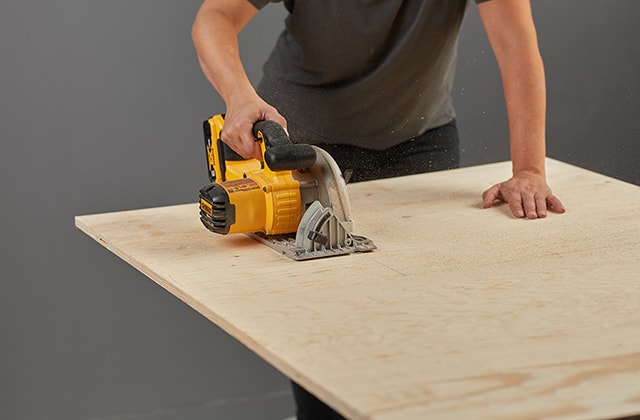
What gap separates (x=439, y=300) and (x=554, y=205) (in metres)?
0.68

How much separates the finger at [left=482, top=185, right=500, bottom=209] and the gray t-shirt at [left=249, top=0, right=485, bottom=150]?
48 centimetres

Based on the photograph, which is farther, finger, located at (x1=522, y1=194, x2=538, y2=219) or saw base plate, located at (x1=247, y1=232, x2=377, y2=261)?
finger, located at (x1=522, y1=194, x2=538, y2=219)

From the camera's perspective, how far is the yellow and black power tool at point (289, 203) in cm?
187

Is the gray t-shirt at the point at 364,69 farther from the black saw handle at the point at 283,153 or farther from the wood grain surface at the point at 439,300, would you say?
the black saw handle at the point at 283,153

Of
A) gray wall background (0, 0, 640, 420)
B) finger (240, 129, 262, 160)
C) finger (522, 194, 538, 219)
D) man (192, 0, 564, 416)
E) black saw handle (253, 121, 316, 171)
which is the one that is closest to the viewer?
black saw handle (253, 121, 316, 171)

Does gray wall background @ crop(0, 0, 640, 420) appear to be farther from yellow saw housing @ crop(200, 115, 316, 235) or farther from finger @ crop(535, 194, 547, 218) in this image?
yellow saw housing @ crop(200, 115, 316, 235)

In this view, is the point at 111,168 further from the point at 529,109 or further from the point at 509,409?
the point at 509,409

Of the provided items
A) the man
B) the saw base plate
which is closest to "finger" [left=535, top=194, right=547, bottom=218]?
the man

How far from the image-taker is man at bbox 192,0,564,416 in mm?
2340

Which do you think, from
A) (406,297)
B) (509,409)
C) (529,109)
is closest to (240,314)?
(406,297)

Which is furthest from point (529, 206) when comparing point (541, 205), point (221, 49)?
point (221, 49)

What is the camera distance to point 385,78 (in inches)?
102

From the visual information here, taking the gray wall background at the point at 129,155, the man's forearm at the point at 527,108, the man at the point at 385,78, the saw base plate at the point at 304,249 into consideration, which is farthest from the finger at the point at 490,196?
the gray wall background at the point at 129,155

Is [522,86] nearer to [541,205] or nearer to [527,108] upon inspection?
[527,108]
